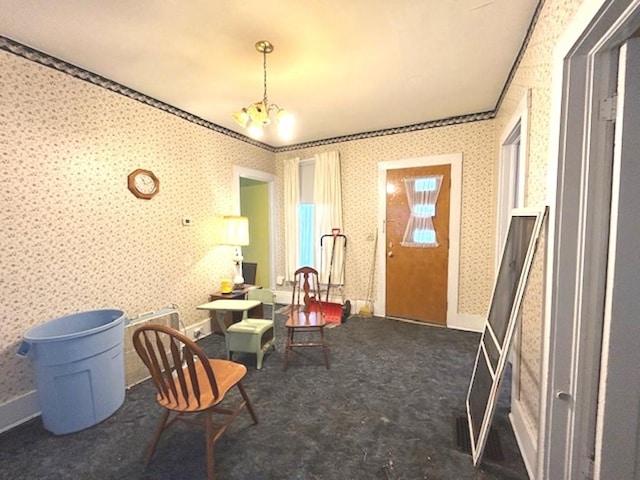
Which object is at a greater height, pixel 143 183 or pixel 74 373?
pixel 143 183

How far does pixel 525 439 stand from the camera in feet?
5.22

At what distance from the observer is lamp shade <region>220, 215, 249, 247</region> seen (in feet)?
11.4

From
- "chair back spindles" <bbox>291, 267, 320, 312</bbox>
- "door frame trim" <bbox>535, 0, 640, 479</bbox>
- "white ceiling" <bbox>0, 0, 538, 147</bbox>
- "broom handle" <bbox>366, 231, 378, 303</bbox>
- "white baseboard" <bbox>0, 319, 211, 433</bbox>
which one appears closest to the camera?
"door frame trim" <bbox>535, 0, 640, 479</bbox>

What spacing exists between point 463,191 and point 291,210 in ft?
7.99

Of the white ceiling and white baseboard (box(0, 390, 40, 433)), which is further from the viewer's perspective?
white baseboard (box(0, 390, 40, 433))

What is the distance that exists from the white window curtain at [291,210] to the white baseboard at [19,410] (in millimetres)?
3090

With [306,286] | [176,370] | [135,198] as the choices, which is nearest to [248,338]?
[306,286]

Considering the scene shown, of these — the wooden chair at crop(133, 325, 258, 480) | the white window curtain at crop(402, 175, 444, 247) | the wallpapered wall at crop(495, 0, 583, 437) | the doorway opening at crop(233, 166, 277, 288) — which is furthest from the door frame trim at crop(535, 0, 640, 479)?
the doorway opening at crop(233, 166, 277, 288)

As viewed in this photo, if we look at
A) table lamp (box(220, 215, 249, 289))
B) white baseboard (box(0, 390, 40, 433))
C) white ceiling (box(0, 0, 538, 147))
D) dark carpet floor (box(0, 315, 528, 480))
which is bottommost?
dark carpet floor (box(0, 315, 528, 480))

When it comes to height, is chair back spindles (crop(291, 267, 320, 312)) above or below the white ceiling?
below

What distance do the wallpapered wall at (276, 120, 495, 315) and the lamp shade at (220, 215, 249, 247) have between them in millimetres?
1522

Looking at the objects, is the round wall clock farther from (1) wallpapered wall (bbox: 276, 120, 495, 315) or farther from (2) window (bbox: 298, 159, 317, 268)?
(1) wallpapered wall (bbox: 276, 120, 495, 315)

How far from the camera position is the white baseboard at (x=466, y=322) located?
3.40m

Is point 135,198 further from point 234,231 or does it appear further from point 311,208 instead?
point 311,208
